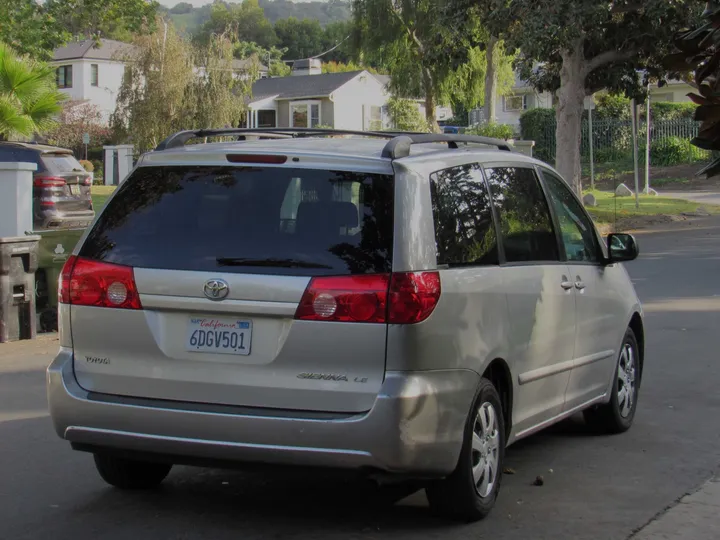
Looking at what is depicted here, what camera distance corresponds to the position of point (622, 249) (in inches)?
294

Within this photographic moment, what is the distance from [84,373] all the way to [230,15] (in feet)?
501

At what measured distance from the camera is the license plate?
514 cm

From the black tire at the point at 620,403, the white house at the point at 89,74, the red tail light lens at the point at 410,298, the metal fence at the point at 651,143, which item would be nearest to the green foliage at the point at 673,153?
the metal fence at the point at 651,143

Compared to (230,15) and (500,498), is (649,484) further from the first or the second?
(230,15)

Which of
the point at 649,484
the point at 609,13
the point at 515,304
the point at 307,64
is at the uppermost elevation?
the point at 307,64

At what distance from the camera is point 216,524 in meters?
5.56

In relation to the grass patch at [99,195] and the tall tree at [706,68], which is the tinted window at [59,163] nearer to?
the grass patch at [99,195]

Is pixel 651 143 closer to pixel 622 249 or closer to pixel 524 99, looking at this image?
pixel 524 99

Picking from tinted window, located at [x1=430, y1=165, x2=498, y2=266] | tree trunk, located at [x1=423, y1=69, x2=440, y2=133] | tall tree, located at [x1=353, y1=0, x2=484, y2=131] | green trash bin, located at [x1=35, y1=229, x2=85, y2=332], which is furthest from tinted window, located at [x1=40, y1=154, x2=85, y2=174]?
tree trunk, located at [x1=423, y1=69, x2=440, y2=133]

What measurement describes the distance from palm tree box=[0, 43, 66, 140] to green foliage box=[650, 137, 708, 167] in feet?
111

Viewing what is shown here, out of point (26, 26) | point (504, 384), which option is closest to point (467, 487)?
point (504, 384)

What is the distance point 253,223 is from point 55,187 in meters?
16.3

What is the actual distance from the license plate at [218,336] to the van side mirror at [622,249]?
3.17 meters

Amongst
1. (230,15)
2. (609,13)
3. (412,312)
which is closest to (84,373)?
(412,312)
